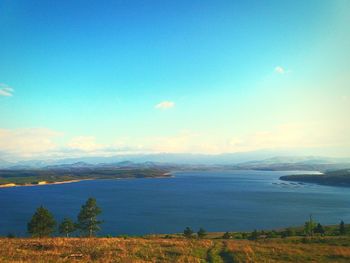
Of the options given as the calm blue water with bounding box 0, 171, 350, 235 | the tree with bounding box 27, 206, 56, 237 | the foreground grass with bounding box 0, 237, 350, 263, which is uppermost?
the foreground grass with bounding box 0, 237, 350, 263

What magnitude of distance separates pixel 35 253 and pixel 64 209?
119 metres

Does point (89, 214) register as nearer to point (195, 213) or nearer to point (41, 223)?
point (41, 223)

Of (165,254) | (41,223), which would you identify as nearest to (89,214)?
(41,223)

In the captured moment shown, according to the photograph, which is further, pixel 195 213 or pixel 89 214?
pixel 195 213

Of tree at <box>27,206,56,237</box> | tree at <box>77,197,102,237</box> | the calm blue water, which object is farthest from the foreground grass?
the calm blue water

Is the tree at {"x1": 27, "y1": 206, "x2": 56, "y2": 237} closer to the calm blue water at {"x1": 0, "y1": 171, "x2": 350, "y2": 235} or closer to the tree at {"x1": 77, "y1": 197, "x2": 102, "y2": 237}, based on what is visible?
the tree at {"x1": 77, "y1": 197, "x2": 102, "y2": 237}

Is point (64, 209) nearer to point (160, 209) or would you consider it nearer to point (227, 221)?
point (160, 209)

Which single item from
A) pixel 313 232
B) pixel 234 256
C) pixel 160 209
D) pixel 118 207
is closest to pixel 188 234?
pixel 313 232

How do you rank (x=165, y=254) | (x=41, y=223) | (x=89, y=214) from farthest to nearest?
1. (x=89, y=214)
2. (x=41, y=223)
3. (x=165, y=254)

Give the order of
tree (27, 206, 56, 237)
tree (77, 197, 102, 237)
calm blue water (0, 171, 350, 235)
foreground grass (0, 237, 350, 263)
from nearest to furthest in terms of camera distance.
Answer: foreground grass (0, 237, 350, 263) → tree (27, 206, 56, 237) → tree (77, 197, 102, 237) → calm blue water (0, 171, 350, 235)

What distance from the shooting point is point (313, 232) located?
6594cm

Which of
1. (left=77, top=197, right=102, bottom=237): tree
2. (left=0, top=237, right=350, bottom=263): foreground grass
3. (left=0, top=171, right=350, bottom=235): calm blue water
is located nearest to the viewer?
(left=0, top=237, right=350, bottom=263): foreground grass

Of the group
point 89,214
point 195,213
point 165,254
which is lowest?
point 195,213

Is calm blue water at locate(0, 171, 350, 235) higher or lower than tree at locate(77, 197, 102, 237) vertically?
lower
